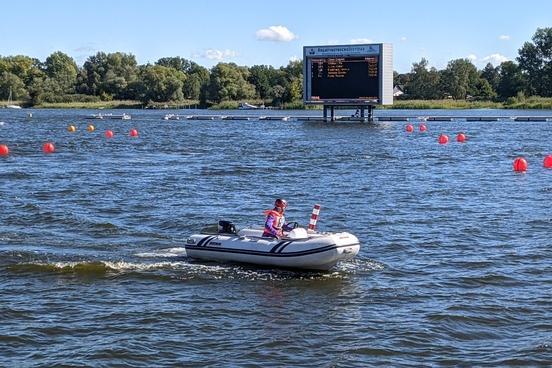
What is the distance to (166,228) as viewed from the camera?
2175 cm

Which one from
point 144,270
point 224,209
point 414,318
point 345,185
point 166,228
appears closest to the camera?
point 414,318

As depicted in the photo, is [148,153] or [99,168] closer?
[99,168]

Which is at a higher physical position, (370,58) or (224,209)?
(370,58)

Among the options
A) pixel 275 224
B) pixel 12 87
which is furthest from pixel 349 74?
pixel 12 87

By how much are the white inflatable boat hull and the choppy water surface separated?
0.28m

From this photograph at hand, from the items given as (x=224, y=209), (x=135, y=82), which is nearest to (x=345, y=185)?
(x=224, y=209)

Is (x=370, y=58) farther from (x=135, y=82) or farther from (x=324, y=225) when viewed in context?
(x=135, y=82)

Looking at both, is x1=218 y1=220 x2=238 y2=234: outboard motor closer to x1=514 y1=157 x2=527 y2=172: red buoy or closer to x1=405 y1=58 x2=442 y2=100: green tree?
x1=514 y1=157 x2=527 y2=172: red buoy

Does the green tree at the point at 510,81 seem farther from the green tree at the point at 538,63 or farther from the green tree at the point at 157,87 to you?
the green tree at the point at 157,87

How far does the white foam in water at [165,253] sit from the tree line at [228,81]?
119m

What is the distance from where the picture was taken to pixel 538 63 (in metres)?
135

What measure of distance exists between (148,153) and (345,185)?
17.7 metres

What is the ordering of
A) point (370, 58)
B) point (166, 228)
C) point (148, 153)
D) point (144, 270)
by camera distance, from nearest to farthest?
point (144, 270) → point (166, 228) → point (148, 153) → point (370, 58)

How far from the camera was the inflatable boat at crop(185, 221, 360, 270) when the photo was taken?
16.3 metres
